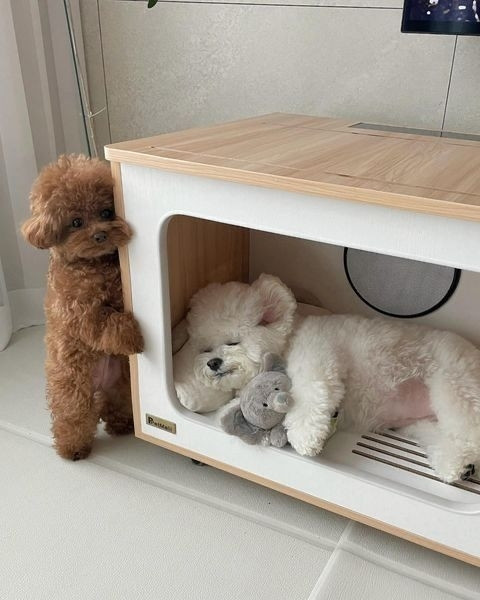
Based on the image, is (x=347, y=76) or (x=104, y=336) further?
(x=347, y=76)

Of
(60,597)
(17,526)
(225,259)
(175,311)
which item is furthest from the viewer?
(225,259)

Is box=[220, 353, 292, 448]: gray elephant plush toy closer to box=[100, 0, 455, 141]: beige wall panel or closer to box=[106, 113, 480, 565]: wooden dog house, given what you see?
box=[106, 113, 480, 565]: wooden dog house

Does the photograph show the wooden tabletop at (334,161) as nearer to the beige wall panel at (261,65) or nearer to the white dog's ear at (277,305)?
the beige wall panel at (261,65)

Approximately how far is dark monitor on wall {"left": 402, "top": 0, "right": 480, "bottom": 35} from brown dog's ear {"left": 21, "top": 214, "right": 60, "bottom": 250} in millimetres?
640

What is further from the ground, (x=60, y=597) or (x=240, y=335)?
(x=240, y=335)

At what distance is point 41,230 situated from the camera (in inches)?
35.3

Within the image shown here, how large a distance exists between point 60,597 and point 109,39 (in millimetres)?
1196

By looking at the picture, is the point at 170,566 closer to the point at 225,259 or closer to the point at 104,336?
the point at 104,336

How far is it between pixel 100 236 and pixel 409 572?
0.69 metres

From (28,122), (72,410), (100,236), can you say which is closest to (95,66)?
(28,122)

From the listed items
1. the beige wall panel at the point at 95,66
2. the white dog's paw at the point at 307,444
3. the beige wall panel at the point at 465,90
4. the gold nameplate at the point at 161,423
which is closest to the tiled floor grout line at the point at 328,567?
the white dog's paw at the point at 307,444

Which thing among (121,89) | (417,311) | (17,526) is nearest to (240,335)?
(417,311)

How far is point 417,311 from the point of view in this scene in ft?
3.80

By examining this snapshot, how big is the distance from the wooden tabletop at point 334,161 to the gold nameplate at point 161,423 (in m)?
0.45
